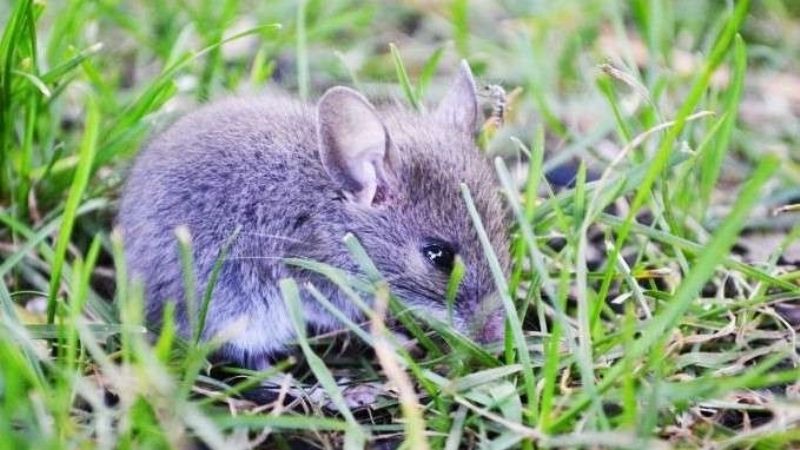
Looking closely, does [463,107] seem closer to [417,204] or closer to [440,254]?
[417,204]

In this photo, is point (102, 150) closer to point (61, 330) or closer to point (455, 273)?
point (61, 330)

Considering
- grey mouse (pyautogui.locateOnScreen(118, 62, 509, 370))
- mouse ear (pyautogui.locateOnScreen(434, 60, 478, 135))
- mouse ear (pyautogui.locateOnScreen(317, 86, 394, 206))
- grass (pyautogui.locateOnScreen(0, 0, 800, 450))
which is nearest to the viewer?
grass (pyautogui.locateOnScreen(0, 0, 800, 450))

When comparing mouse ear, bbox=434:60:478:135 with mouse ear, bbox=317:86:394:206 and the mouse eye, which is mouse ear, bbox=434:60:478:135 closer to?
mouse ear, bbox=317:86:394:206

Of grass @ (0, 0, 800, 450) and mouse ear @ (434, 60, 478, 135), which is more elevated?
mouse ear @ (434, 60, 478, 135)

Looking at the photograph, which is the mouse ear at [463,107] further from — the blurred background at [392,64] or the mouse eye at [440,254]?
the mouse eye at [440,254]

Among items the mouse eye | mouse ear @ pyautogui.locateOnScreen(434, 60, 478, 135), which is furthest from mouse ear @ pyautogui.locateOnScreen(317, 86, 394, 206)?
mouse ear @ pyautogui.locateOnScreen(434, 60, 478, 135)

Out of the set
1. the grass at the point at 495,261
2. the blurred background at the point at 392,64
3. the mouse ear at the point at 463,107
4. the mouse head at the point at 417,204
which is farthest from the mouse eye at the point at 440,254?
the blurred background at the point at 392,64

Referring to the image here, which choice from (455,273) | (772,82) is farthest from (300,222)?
(772,82)
